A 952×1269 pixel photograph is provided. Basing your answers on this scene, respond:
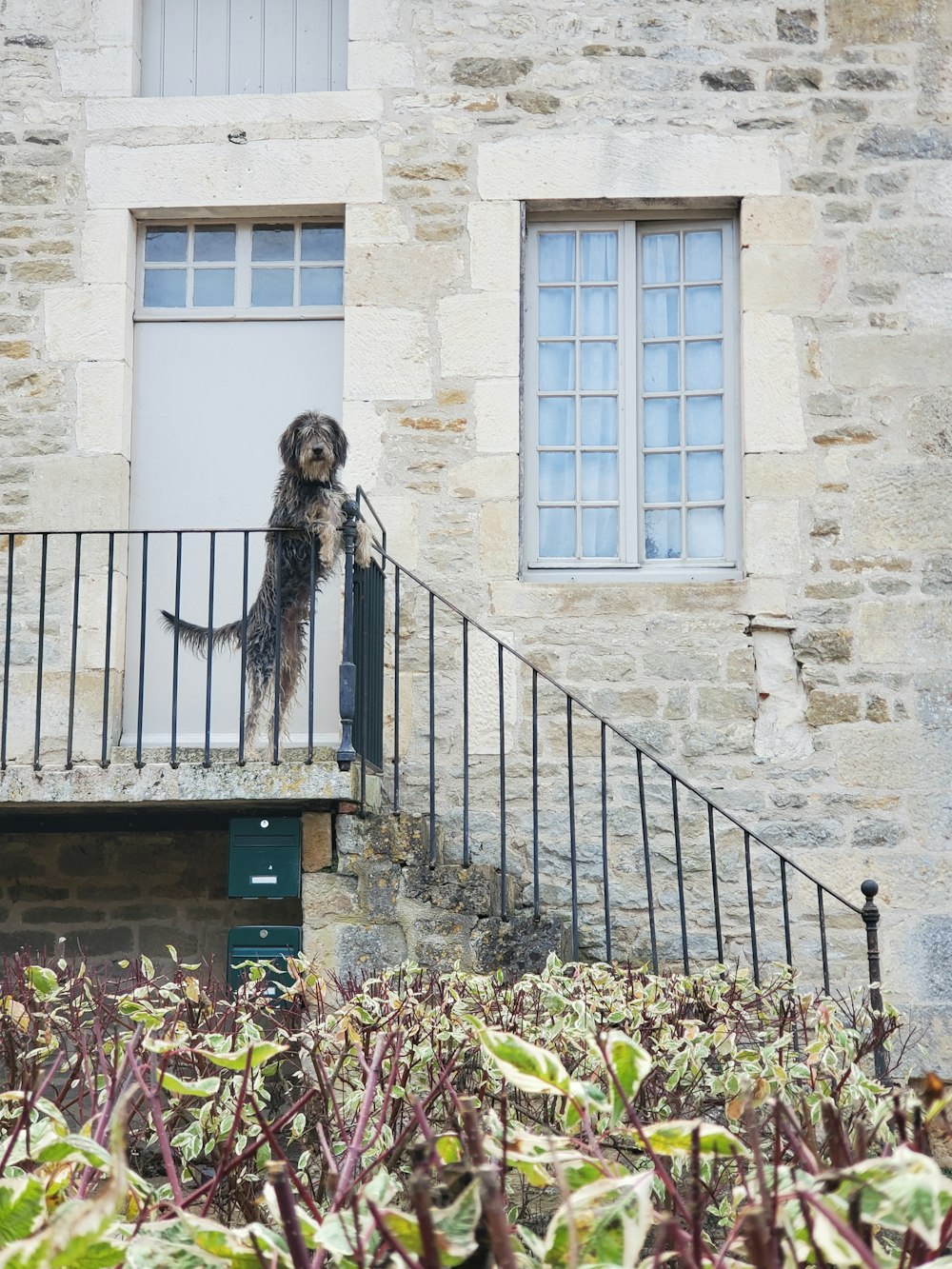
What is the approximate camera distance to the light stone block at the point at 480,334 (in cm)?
661

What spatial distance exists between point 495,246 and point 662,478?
1311mm

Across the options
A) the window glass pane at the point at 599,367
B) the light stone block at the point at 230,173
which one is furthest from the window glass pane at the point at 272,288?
the window glass pane at the point at 599,367

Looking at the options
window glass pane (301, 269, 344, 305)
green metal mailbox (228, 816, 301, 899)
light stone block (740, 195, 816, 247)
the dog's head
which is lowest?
green metal mailbox (228, 816, 301, 899)

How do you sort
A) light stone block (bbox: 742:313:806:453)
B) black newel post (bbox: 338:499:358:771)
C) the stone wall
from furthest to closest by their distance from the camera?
light stone block (bbox: 742:313:806:453) → the stone wall → black newel post (bbox: 338:499:358:771)

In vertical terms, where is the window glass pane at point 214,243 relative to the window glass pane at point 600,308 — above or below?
above

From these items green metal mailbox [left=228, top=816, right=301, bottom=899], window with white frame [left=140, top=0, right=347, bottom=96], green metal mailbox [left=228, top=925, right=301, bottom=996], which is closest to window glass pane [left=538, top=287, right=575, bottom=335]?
window with white frame [left=140, top=0, right=347, bottom=96]

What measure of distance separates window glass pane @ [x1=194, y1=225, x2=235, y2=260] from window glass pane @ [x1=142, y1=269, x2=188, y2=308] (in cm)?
14

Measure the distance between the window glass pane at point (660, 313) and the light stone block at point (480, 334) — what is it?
654 mm

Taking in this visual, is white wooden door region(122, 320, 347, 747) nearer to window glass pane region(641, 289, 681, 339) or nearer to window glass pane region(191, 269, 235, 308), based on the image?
window glass pane region(191, 269, 235, 308)

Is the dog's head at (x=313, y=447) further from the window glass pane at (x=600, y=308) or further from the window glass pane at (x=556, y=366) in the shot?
the window glass pane at (x=600, y=308)

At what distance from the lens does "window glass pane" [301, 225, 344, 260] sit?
6.98 meters

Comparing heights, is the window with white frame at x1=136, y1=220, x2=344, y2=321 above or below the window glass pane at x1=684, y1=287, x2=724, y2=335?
above

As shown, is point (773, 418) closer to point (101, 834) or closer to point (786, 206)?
point (786, 206)

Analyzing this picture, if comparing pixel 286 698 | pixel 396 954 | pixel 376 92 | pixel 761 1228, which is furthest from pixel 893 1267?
pixel 376 92
